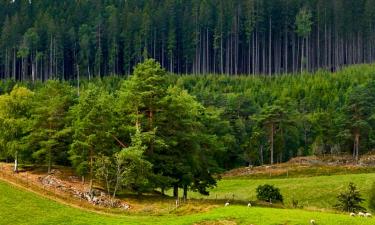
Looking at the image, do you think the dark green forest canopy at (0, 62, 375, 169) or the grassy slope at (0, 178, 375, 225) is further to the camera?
the dark green forest canopy at (0, 62, 375, 169)

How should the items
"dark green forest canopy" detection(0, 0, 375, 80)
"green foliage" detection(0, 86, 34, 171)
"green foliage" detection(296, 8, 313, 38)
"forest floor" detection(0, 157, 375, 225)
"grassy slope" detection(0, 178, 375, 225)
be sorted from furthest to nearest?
"dark green forest canopy" detection(0, 0, 375, 80)
"green foliage" detection(296, 8, 313, 38)
"green foliage" detection(0, 86, 34, 171)
"forest floor" detection(0, 157, 375, 225)
"grassy slope" detection(0, 178, 375, 225)

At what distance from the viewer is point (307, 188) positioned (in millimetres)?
73875

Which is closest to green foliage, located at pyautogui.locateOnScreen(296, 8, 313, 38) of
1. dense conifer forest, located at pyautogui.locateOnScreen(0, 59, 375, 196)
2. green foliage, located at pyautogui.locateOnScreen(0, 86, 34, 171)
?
dense conifer forest, located at pyautogui.locateOnScreen(0, 59, 375, 196)

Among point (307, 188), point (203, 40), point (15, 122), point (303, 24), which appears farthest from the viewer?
point (203, 40)

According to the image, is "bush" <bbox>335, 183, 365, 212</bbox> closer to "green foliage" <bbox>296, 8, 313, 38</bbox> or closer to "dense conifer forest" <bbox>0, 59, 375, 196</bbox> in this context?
"dense conifer forest" <bbox>0, 59, 375, 196</bbox>

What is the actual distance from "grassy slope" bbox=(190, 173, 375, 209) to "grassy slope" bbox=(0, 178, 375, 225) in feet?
76.4

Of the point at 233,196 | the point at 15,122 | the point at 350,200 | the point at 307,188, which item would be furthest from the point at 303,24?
the point at 15,122

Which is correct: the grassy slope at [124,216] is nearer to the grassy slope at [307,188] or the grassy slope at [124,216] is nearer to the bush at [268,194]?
the bush at [268,194]

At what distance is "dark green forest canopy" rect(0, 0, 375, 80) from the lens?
166000 millimetres

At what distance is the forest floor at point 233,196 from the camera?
43.0 meters

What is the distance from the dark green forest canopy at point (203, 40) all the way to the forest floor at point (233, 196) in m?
79.2

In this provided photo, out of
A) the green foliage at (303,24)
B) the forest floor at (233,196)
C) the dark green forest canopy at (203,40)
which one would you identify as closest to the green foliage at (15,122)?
the forest floor at (233,196)

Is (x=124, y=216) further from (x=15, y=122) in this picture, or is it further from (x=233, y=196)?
(x=15, y=122)

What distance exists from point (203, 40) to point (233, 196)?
117283 mm
